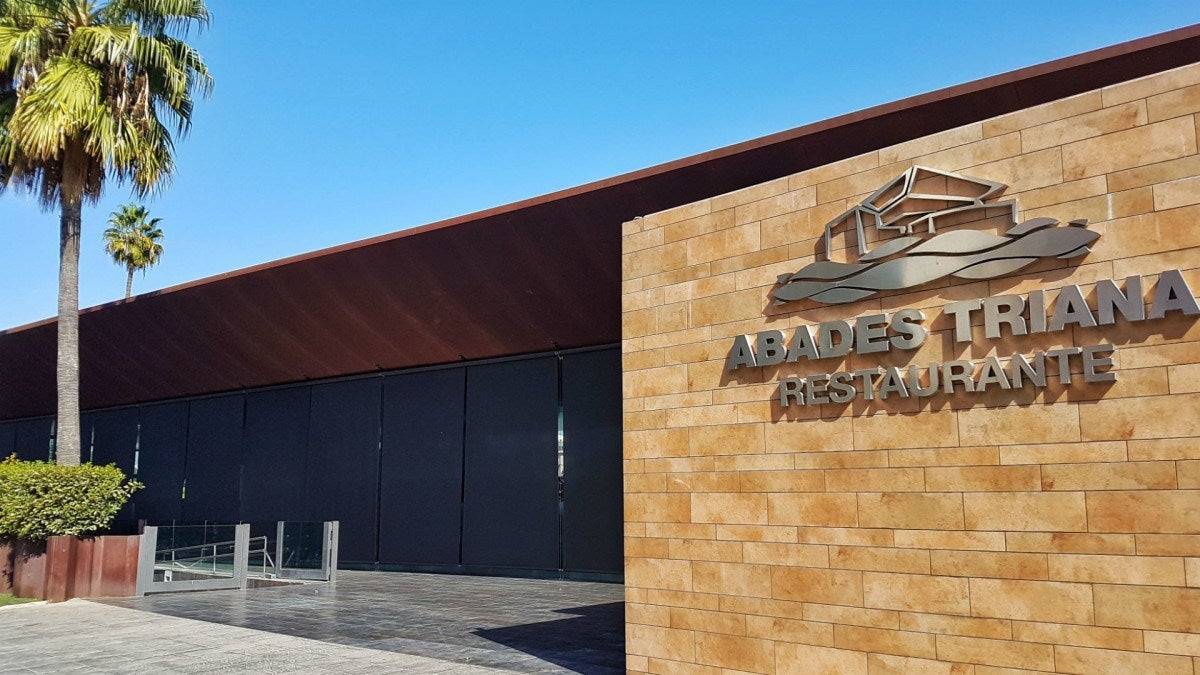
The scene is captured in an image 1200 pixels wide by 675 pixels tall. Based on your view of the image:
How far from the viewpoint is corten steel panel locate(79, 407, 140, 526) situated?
31953 millimetres

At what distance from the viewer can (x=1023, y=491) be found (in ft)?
23.4

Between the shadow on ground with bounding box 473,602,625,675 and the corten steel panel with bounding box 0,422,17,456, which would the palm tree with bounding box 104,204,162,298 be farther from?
the shadow on ground with bounding box 473,602,625,675

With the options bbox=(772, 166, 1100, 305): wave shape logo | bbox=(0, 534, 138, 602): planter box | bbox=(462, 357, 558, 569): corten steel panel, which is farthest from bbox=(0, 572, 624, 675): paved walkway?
bbox=(772, 166, 1100, 305): wave shape logo

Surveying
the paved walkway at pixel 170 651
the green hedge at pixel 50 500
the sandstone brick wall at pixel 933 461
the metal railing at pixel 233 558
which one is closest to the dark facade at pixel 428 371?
the metal railing at pixel 233 558

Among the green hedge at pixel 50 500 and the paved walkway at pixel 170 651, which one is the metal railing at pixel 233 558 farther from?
the paved walkway at pixel 170 651

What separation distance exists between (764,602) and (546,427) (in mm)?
13326

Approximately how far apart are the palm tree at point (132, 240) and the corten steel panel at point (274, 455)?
27551mm

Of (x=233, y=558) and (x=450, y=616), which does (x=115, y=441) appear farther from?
(x=450, y=616)

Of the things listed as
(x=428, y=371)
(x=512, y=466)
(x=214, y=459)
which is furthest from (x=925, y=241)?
(x=214, y=459)

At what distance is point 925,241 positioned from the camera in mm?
7988

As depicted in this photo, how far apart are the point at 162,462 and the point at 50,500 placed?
14.4 metres

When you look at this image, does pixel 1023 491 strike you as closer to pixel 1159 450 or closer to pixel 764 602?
pixel 1159 450

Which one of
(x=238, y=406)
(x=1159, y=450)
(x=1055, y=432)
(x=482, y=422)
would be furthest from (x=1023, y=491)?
(x=238, y=406)

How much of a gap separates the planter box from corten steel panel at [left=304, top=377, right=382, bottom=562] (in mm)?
7423
